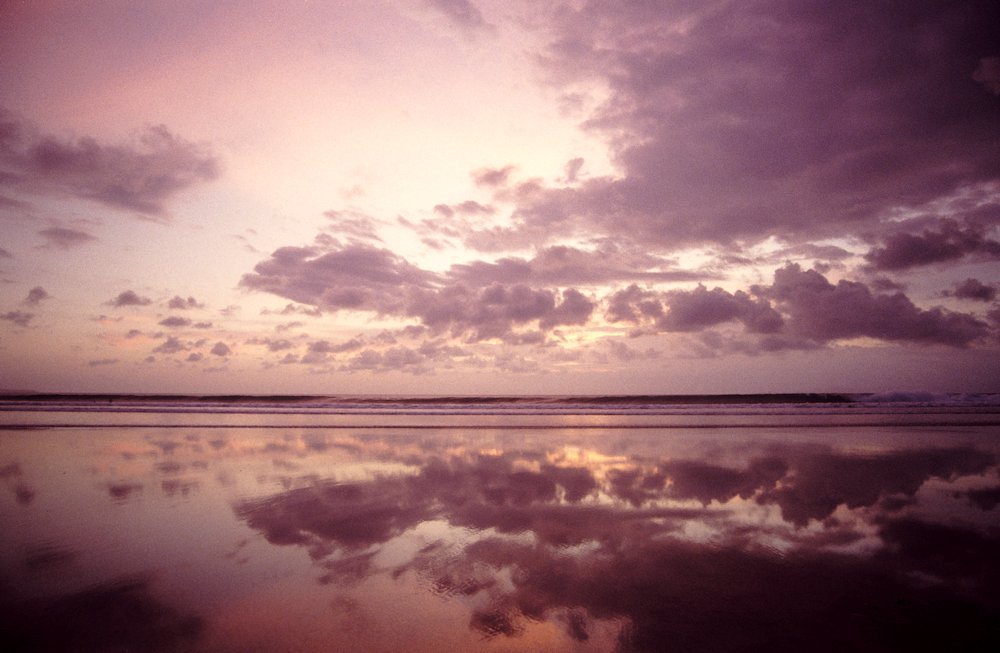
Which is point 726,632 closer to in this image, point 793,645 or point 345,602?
point 793,645

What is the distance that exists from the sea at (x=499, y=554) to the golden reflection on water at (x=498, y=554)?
0.04 meters

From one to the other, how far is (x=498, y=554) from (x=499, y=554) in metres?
0.01

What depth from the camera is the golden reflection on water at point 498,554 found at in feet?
14.8

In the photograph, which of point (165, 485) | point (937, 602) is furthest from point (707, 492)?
point (165, 485)

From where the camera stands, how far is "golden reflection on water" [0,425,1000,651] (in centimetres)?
450

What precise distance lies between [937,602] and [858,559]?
1.30 metres

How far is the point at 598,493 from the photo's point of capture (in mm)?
10297

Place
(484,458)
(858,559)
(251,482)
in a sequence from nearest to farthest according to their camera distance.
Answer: (858,559) → (251,482) → (484,458)

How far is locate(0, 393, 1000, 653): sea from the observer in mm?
4480

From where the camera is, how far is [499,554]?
6.63 m

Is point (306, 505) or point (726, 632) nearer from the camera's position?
point (726, 632)

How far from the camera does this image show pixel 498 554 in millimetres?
6625

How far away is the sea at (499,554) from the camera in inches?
176

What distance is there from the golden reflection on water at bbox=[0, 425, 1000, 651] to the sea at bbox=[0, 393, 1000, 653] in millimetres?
36
